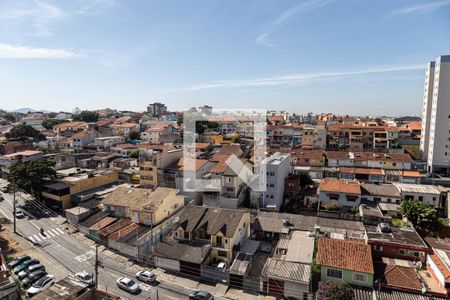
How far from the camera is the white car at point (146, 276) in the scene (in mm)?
18820

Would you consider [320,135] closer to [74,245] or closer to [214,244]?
[214,244]

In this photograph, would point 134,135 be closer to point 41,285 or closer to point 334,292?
point 41,285

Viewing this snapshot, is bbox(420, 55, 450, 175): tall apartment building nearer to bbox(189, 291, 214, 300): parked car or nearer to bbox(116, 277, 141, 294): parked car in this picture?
bbox(189, 291, 214, 300): parked car

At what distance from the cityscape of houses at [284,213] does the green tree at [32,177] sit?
0.83 feet

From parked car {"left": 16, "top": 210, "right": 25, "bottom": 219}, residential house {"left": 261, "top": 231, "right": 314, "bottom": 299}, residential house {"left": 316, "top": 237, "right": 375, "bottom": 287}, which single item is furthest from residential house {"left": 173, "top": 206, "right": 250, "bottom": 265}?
parked car {"left": 16, "top": 210, "right": 25, "bottom": 219}

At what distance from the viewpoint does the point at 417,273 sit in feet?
58.6

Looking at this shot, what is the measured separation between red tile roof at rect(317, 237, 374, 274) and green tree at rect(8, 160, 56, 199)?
3128 centimetres

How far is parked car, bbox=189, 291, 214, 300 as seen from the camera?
16719 mm

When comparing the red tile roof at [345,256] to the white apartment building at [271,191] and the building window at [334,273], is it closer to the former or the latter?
the building window at [334,273]

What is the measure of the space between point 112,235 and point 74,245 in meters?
3.76

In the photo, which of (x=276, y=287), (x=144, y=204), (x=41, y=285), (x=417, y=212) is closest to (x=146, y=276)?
(x=41, y=285)

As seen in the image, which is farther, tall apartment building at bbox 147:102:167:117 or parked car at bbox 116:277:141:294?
tall apartment building at bbox 147:102:167:117

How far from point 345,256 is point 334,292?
325 centimetres

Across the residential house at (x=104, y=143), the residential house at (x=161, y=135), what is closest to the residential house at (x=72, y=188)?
the residential house at (x=104, y=143)
